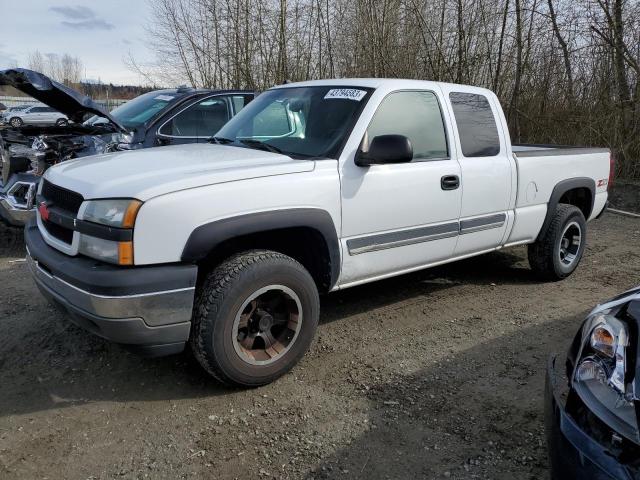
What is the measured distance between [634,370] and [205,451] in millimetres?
1997

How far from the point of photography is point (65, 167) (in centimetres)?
361

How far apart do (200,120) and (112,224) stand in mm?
4550

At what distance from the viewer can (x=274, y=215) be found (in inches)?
127

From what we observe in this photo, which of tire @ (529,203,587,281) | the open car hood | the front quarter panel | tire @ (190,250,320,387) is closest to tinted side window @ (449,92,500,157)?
tire @ (529,203,587,281)

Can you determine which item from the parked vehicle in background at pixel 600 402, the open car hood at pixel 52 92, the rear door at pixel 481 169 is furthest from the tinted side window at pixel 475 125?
the open car hood at pixel 52 92

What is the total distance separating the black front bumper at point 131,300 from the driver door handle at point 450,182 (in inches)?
82.4

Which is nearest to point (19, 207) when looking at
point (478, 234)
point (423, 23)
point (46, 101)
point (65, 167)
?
point (46, 101)

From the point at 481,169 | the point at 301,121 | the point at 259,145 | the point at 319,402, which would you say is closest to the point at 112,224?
the point at 259,145

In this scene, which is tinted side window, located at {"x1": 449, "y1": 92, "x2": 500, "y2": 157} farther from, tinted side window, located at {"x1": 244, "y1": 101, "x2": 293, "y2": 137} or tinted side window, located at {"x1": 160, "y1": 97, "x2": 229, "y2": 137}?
tinted side window, located at {"x1": 160, "y1": 97, "x2": 229, "y2": 137}

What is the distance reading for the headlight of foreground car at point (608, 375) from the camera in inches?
70.7

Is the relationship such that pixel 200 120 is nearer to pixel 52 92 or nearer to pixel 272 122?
pixel 52 92

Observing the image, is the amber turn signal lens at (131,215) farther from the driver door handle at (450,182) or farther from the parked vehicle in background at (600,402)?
the driver door handle at (450,182)

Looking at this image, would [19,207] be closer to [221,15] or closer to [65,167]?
[65,167]

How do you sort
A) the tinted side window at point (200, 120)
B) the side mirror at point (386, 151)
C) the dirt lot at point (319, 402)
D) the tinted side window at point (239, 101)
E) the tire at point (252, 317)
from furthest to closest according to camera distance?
the tinted side window at point (239, 101) → the tinted side window at point (200, 120) → the side mirror at point (386, 151) → the tire at point (252, 317) → the dirt lot at point (319, 402)
